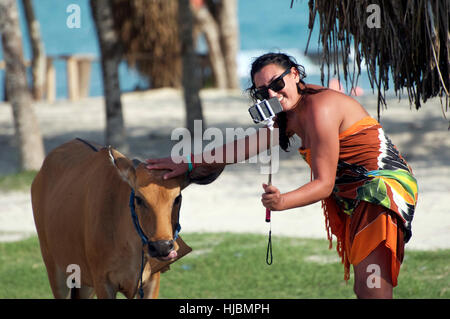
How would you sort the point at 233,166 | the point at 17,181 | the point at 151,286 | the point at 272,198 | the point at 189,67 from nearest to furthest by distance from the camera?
the point at 272,198 < the point at 151,286 < the point at 17,181 < the point at 233,166 < the point at 189,67

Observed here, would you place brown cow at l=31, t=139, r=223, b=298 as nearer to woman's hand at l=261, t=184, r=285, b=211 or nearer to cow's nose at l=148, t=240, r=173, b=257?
cow's nose at l=148, t=240, r=173, b=257

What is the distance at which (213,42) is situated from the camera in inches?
796

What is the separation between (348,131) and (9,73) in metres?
8.74

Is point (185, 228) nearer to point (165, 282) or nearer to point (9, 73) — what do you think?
point (165, 282)

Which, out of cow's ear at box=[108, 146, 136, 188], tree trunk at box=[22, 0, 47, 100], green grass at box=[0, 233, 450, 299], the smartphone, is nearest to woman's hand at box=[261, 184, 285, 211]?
the smartphone

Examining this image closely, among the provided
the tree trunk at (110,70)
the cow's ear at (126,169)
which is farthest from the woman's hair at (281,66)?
the tree trunk at (110,70)

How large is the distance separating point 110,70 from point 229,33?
9.17 metres

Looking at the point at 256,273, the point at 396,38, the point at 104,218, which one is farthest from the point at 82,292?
the point at 396,38

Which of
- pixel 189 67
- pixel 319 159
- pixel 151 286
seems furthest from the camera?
pixel 189 67

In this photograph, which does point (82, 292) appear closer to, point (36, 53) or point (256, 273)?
point (256, 273)

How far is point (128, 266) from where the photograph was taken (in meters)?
4.17

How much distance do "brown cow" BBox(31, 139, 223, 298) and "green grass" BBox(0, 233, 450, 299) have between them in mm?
1513

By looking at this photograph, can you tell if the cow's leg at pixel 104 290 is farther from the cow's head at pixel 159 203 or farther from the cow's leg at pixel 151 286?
the cow's head at pixel 159 203

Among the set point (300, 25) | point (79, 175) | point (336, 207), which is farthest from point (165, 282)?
point (300, 25)
